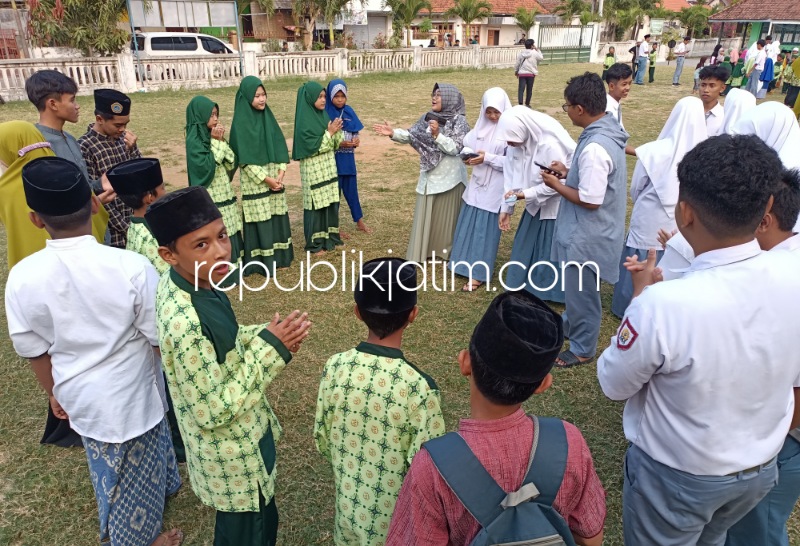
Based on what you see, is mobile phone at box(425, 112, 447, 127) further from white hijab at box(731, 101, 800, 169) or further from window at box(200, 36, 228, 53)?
window at box(200, 36, 228, 53)

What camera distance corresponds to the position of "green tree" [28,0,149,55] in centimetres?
1556

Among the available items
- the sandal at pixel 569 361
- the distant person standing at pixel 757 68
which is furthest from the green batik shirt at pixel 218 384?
the distant person standing at pixel 757 68

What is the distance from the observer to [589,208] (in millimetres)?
3559

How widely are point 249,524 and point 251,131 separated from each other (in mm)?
3698

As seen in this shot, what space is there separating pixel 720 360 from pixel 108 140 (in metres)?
3.96

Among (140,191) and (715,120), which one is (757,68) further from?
(140,191)

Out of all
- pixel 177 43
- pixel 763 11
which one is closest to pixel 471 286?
pixel 177 43

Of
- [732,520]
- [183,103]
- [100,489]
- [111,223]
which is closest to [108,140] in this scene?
[111,223]

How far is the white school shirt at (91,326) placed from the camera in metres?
2.08

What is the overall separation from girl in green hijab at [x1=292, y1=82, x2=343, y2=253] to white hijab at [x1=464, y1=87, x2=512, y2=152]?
1397 millimetres

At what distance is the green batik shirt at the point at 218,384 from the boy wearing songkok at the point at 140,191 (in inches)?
35.6

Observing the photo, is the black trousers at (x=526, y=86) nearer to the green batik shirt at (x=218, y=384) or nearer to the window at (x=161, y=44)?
the window at (x=161, y=44)

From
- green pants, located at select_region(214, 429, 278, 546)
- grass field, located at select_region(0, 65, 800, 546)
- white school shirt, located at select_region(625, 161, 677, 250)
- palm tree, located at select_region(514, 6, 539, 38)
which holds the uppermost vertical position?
palm tree, located at select_region(514, 6, 539, 38)

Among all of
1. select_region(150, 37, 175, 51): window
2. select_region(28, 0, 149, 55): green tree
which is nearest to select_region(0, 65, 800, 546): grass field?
select_region(28, 0, 149, 55): green tree
